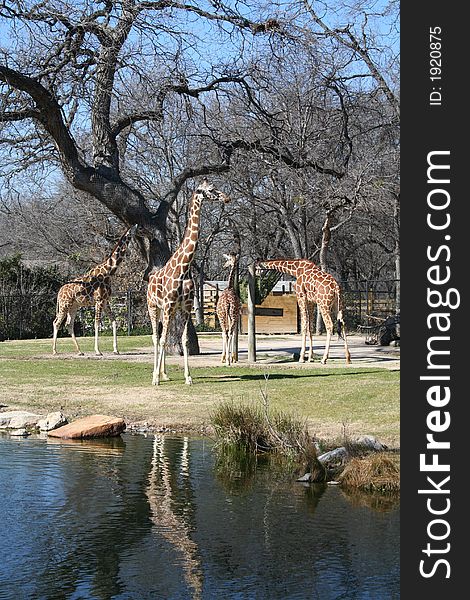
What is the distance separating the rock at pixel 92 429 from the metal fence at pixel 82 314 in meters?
18.4

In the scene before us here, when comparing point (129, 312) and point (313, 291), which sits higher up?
point (313, 291)

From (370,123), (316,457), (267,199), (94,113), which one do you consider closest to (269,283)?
(267,199)

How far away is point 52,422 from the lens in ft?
49.4

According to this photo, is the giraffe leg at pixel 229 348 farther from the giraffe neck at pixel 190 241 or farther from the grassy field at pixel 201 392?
the giraffe neck at pixel 190 241

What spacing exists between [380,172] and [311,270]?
30.7 ft

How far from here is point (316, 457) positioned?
11812mm

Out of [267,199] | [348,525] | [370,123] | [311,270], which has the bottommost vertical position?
[348,525]

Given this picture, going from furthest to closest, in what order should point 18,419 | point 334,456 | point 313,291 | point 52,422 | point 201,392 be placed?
point 313,291, point 201,392, point 18,419, point 52,422, point 334,456

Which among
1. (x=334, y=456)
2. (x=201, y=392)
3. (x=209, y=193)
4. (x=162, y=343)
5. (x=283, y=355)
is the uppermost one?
(x=209, y=193)

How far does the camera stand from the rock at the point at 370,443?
40.5 ft

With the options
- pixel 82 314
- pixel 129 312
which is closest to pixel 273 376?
pixel 129 312

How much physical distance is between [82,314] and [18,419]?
815 inches

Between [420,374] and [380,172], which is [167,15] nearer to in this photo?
[380,172]

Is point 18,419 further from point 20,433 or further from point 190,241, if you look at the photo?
point 190,241
